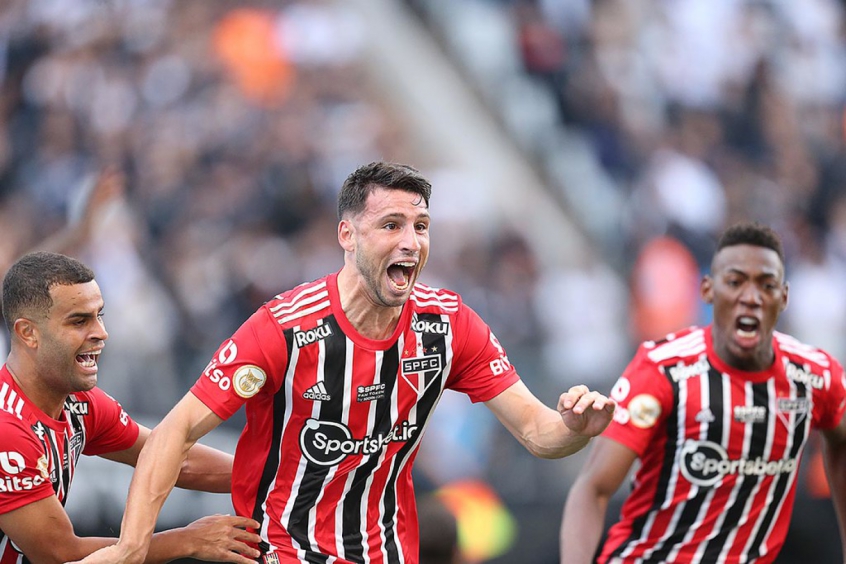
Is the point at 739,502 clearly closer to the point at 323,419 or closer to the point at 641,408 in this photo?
the point at 641,408

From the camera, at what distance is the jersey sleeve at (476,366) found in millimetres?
5340

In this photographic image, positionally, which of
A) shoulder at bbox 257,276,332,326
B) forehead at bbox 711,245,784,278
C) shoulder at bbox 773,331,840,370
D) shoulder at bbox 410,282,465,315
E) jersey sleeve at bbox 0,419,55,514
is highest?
forehead at bbox 711,245,784,278

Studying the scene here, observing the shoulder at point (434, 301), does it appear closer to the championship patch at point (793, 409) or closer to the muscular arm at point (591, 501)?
the muscular arm at point (591, 501)

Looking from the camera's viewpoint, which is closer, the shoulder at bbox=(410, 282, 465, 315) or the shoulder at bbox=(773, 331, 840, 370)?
the shoulder at bbox=(410, 282, 465, 315)

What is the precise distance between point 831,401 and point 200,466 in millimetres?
3082

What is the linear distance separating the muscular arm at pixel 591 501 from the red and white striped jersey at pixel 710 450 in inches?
3.1

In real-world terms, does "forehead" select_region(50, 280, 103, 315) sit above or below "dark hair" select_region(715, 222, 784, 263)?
below

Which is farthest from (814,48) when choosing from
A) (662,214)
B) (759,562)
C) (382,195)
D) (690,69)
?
(382,195)

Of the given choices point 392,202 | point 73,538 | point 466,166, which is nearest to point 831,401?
point 392,202

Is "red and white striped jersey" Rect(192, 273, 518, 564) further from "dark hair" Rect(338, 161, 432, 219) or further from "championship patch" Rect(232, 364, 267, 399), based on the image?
"dark hair" Rect(338, 161, 432, 219)

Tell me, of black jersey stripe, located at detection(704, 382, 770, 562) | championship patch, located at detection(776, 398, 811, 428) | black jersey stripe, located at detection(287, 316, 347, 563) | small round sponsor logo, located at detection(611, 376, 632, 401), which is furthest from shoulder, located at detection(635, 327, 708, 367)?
black jersey stripe, located at detection(287, 316, 347, 563)

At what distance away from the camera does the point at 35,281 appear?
504 centimetres

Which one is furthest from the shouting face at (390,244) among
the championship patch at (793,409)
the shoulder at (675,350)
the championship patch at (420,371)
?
the championship patch at (793,409)

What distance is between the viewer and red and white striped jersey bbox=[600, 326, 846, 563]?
598 centimetres
